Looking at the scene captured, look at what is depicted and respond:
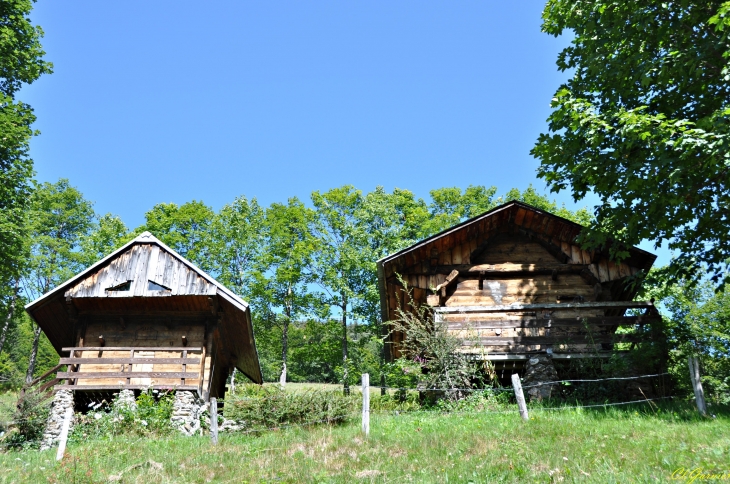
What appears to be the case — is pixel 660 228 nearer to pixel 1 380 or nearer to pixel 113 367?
pixel 113 367

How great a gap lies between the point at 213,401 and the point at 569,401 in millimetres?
8821

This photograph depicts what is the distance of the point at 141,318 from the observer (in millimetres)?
17766

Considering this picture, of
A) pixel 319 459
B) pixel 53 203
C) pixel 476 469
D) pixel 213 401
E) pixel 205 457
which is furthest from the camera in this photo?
pixel 53 203

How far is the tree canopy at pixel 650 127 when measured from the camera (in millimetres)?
10133

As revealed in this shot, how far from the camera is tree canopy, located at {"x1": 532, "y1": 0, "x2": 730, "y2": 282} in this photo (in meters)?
10.1

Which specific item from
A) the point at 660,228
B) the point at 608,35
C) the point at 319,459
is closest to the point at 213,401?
the point at 319,459

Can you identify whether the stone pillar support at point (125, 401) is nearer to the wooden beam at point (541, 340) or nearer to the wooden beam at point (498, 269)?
the wooden beam at point (498, 269)

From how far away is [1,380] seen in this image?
29.3m

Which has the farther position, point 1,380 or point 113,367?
point 1,380

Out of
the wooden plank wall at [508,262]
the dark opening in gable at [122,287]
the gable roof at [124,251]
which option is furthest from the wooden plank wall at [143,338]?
the wooden plank wall at [508,262]

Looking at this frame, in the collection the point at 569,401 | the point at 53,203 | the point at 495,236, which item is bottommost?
the point at 569,401

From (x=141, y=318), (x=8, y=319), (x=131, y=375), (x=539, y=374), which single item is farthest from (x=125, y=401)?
(x=8, y=319)

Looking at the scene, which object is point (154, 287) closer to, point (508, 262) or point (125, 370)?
point (125, 370)
